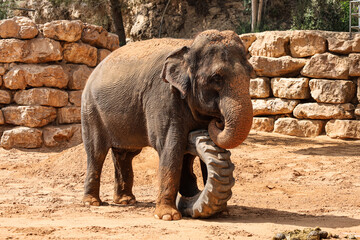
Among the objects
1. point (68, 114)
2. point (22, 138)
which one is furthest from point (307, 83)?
point (22, 138)

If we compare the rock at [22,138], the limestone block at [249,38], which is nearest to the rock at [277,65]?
the limestone block at [249,38]

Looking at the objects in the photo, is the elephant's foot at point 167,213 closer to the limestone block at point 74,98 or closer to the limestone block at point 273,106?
the limestone block at point 74,98

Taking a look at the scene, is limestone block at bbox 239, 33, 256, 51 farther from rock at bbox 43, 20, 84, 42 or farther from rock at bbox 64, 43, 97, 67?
rock at bbox 43, 20, 84, 42

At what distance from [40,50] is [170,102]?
283 inches

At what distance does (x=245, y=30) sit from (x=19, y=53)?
8766 millimetres

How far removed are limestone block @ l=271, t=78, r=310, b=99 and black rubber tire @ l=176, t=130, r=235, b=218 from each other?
23.9 feet

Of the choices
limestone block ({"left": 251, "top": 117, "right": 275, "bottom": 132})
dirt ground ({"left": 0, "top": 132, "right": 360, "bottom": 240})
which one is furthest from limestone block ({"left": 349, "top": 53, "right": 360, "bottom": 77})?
limestone block ({"left": 251, "top": 117, "right": 275, "bottom": 132})

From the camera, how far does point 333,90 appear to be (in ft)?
38.8

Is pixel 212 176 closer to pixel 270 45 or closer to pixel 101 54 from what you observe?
pixel 101 54

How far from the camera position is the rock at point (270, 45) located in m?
12.7

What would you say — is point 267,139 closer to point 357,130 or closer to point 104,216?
point 357,130

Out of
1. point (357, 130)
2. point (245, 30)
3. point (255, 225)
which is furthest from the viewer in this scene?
point (245, 30)

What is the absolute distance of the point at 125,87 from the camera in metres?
6.03

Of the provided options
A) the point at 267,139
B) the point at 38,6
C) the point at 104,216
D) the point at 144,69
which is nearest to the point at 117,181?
the point at 104,216
